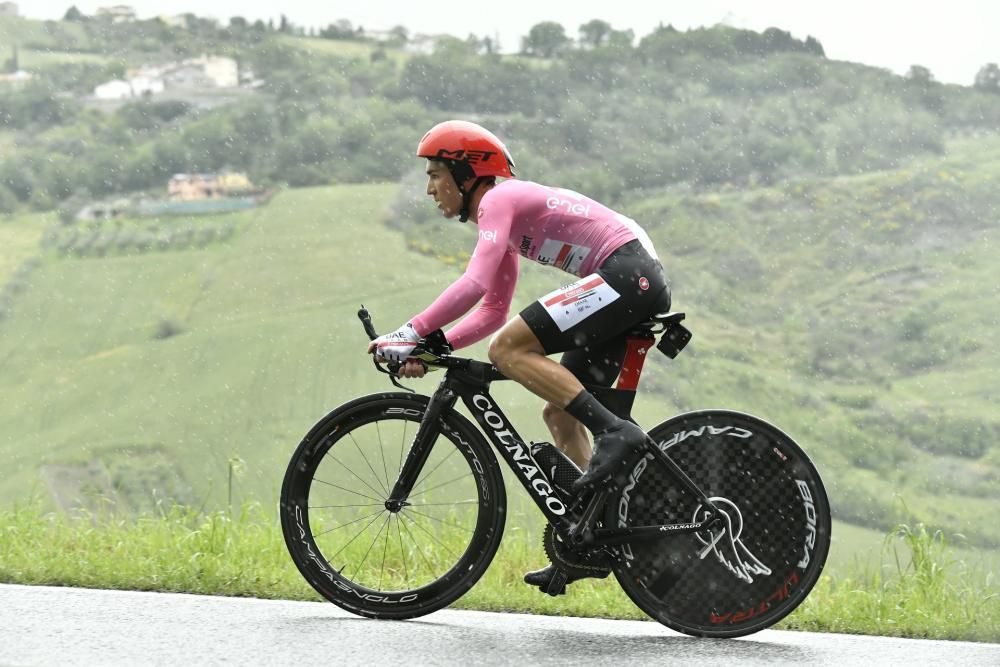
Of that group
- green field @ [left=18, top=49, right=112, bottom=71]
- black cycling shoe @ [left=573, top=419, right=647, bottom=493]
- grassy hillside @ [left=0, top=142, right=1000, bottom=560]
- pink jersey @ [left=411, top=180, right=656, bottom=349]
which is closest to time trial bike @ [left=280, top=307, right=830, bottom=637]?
black cycling shoe @ [left=573, top=419, right=647, bottom=493]

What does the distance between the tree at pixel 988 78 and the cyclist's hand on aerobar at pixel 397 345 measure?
134 meters

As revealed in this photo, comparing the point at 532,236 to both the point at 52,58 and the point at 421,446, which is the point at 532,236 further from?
the point at 52,58

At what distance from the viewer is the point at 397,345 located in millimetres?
4547

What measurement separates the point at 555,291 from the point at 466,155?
644 mm

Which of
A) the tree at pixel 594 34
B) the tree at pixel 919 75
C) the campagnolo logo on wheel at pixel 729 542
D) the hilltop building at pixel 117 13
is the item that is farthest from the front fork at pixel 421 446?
the hilltop building at pixel 117 13

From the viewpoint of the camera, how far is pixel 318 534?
5051 mm

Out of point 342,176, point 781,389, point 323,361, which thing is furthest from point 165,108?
point 781,389

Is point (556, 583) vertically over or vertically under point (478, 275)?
under

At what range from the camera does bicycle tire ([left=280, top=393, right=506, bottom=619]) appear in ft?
15.7

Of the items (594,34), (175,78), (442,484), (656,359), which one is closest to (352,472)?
(442,484)

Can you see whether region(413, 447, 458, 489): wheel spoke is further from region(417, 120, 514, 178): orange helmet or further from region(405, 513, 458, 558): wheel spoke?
region(417, 120, 514, 178): orange helmet

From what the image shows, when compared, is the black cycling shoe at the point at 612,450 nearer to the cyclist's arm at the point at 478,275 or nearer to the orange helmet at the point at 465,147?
the cyclist's arm at the point at 478,275

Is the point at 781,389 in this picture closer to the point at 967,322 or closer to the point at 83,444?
the point at 967,322

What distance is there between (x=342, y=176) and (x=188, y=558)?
10386 cm
